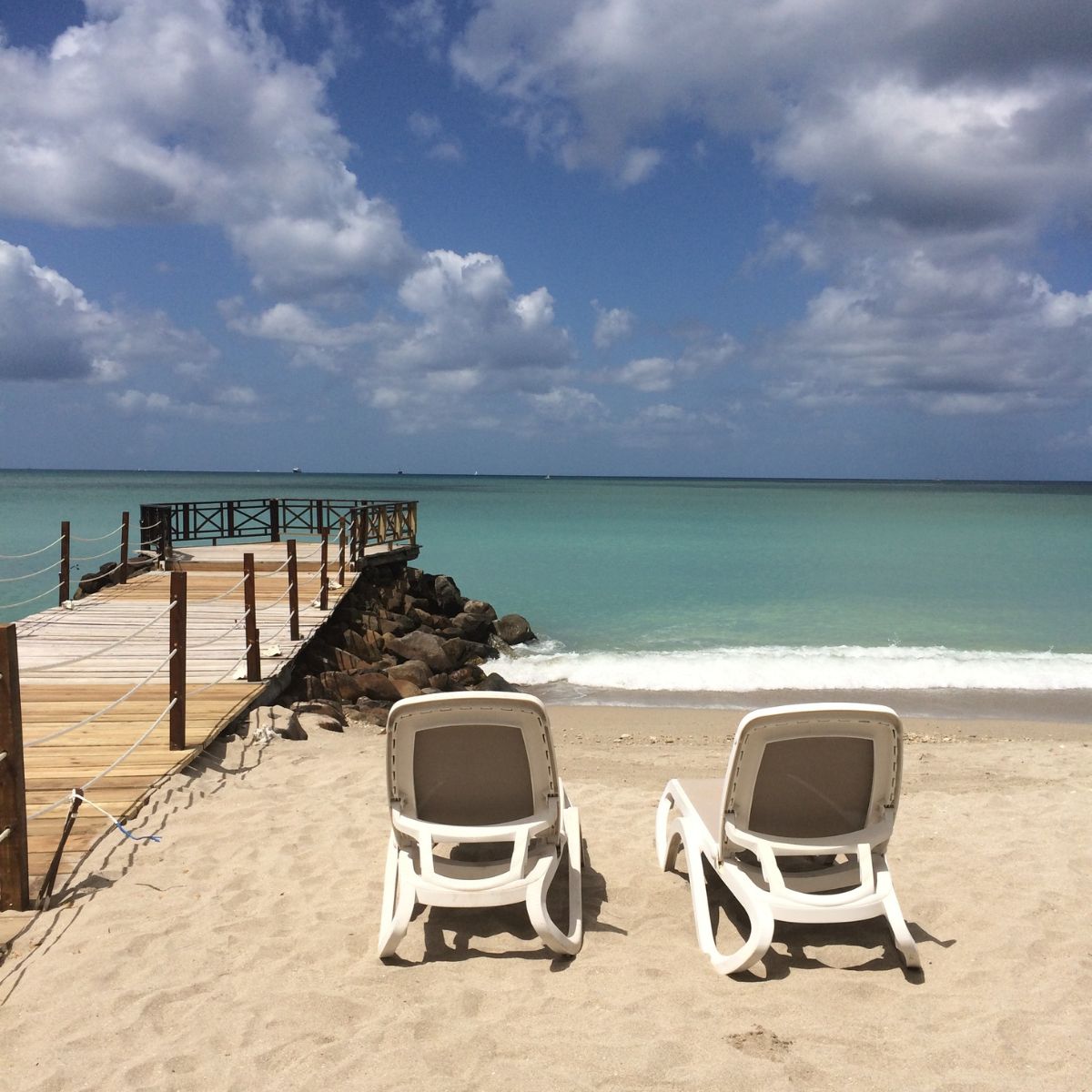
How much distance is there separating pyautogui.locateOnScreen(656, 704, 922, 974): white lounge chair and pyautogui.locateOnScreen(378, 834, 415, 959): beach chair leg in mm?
1291

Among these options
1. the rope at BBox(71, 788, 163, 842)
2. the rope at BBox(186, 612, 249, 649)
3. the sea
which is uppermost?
the rope at BBox(71, 788, 163, 842)

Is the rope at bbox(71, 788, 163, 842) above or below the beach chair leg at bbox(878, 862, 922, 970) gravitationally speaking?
below

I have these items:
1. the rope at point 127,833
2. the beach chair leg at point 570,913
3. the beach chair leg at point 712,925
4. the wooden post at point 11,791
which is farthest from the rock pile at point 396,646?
the beach chair leg at point 712,925

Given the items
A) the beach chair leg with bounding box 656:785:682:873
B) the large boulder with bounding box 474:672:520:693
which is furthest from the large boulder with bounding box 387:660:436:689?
the beach chair leg with bounding box 656:785:682:873

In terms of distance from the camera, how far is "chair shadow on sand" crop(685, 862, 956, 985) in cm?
357

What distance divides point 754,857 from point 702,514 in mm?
74240

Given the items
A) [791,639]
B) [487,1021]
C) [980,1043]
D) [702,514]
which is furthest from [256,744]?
[702,514]

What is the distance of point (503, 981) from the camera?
349cm

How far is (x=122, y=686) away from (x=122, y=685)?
0.12 feet

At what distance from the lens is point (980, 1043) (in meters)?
3.05

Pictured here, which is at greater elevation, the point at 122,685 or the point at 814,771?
the point at 814,771

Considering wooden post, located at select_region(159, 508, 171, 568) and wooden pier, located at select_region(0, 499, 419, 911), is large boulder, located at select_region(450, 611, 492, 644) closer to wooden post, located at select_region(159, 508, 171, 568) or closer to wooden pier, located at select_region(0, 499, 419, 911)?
wooden pier, located at select_region(0, 499, 419, 911)

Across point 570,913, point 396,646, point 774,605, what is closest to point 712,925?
point 570,913

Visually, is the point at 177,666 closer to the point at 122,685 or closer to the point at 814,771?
the point at 122,685
